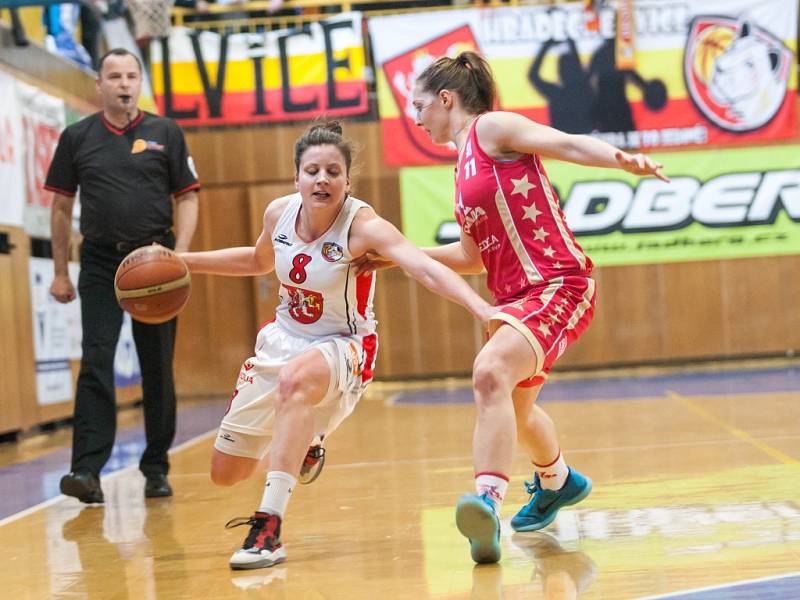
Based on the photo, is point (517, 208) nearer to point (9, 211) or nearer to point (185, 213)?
point (185, 213)

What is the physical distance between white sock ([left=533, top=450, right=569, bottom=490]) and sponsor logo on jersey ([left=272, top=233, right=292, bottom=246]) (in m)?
1.15

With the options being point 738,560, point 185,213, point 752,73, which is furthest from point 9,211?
point 752,73

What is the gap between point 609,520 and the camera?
3.82 m

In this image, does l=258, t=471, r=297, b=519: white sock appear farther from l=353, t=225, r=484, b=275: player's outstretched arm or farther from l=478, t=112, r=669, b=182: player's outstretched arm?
l=478, t=112, r=669, b=182: player's outstretched arm

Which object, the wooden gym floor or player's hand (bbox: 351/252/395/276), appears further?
player's hand (bbox: 351/252/395/276)

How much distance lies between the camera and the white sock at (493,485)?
3229 millimetres

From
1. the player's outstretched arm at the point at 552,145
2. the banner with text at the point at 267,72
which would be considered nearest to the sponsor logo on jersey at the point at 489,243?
the player's outstretched arm at the point at 552,145

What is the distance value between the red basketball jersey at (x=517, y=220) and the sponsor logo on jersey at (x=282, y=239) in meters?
0.63

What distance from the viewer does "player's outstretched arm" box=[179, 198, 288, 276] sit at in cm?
393

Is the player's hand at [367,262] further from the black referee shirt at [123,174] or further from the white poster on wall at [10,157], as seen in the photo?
the white poster on wall at [10,157]

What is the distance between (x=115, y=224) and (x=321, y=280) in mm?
1721

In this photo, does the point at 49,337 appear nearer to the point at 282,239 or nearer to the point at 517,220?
the point at 282,239

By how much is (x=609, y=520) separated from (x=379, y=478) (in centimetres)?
159

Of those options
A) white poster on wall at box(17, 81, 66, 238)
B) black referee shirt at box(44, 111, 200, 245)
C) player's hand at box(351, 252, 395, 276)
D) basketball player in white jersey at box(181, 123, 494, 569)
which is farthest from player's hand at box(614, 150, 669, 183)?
white poster on wall at box(17, 81, 66, 238)
